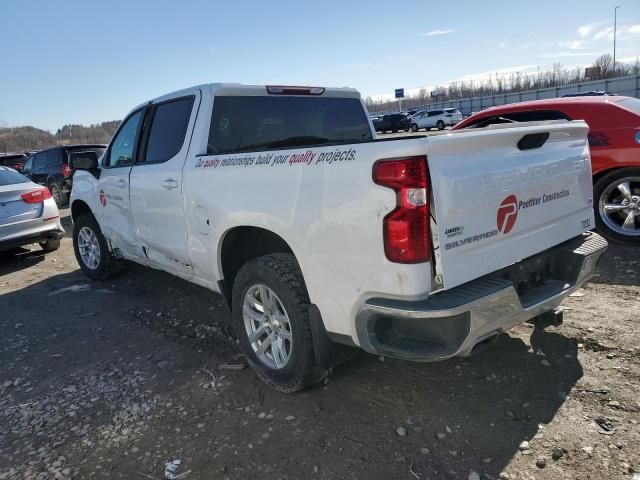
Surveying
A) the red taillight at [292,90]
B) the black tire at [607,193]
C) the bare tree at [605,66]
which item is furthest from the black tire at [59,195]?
the bare tree at [605,66]

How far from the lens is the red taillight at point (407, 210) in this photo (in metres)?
2.22

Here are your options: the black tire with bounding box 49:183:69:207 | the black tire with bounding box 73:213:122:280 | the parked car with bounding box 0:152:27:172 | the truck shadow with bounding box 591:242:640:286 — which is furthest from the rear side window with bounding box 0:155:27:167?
the truck shadow with bounding box 591:242:640:286

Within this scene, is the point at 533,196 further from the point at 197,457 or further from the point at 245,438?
the point at 197,457

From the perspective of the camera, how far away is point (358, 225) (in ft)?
7.84

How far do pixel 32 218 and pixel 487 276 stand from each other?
7.07 meters

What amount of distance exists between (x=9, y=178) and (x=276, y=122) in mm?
5702

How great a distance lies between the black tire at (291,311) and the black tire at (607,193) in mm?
4413

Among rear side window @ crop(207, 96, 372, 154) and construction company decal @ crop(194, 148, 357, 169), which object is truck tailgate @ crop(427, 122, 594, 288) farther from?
rear side window @ crop(207, 96, 372, 154)

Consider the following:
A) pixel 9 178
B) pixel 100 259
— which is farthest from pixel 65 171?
pixel 100 259

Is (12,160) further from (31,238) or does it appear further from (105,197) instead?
(105,197)

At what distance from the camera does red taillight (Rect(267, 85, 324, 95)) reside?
4.14 meters

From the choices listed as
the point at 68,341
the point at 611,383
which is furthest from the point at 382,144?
the point at 68,341

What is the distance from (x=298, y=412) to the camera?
298 centimetres

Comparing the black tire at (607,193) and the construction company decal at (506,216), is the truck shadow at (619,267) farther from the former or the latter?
the construction company decal at (506,216)
